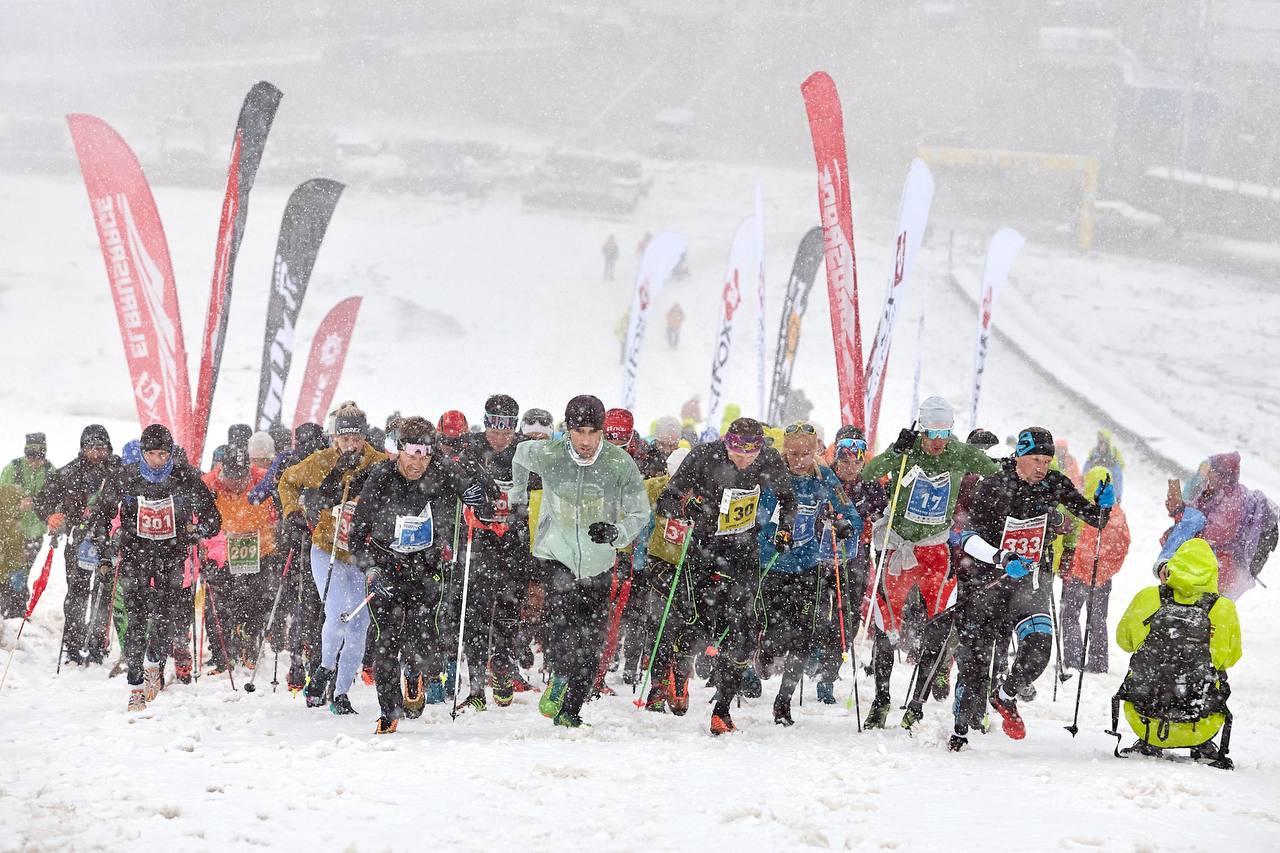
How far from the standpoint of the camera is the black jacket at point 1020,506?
6.45 meters

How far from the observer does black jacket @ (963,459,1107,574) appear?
6445 millimetres

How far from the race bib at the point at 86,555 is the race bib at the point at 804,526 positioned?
4957 millimetres

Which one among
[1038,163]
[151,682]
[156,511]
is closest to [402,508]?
[156,511]

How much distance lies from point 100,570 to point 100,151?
4627mm

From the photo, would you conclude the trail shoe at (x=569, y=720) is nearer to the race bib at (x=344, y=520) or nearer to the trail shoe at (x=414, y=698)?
the trail shoe at (x=414, y=698)

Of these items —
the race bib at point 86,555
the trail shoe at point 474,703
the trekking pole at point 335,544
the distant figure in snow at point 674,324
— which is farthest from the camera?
the distant figure in snow at point 674,324

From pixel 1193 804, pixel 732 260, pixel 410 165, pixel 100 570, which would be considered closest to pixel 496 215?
pixel 410 165

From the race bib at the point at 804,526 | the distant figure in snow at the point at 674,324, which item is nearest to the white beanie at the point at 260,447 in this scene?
the race bib at the point at 804,526

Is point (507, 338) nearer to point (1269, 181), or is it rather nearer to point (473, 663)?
point (473, 663)

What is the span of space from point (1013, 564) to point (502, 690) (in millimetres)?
3135

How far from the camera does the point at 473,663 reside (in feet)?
24.2

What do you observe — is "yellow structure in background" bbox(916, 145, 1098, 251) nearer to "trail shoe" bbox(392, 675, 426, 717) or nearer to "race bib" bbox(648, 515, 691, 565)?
"race bib" bbox(648, 515, 691, 565)

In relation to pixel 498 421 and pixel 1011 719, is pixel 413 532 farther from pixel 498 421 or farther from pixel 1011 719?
pixel 1011 719

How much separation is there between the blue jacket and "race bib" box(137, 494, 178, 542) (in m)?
3.55
